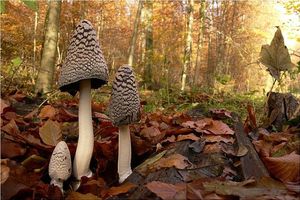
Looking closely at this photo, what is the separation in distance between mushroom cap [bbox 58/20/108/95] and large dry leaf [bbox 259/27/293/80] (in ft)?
4.34

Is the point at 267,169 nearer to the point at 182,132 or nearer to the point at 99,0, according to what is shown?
the point at 182,132

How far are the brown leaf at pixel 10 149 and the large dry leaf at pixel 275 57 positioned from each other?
5.79 ft

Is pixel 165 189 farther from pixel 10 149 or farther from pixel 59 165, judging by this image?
pixel 10 149

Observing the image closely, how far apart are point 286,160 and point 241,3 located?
1034 inches

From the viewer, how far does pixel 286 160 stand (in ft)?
5.30

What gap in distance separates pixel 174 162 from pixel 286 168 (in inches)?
20.4

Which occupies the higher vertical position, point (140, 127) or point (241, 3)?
point (241, 3)

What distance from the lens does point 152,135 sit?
7.74 ft

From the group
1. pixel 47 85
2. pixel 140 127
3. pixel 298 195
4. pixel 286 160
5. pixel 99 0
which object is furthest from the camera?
pixel 99 0

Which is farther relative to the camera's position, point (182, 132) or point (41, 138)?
point (182, 132)

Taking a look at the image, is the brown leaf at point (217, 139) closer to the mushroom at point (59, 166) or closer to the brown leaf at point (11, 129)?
the mushroom at point (59, 166)

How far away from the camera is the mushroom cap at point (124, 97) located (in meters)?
1.85

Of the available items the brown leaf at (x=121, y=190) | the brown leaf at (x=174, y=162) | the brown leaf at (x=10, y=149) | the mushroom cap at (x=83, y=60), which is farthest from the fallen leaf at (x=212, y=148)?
Result: the brown leaf at (x=10, y=149)

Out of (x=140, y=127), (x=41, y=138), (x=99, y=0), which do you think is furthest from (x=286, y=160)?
(x=99, y=0)
